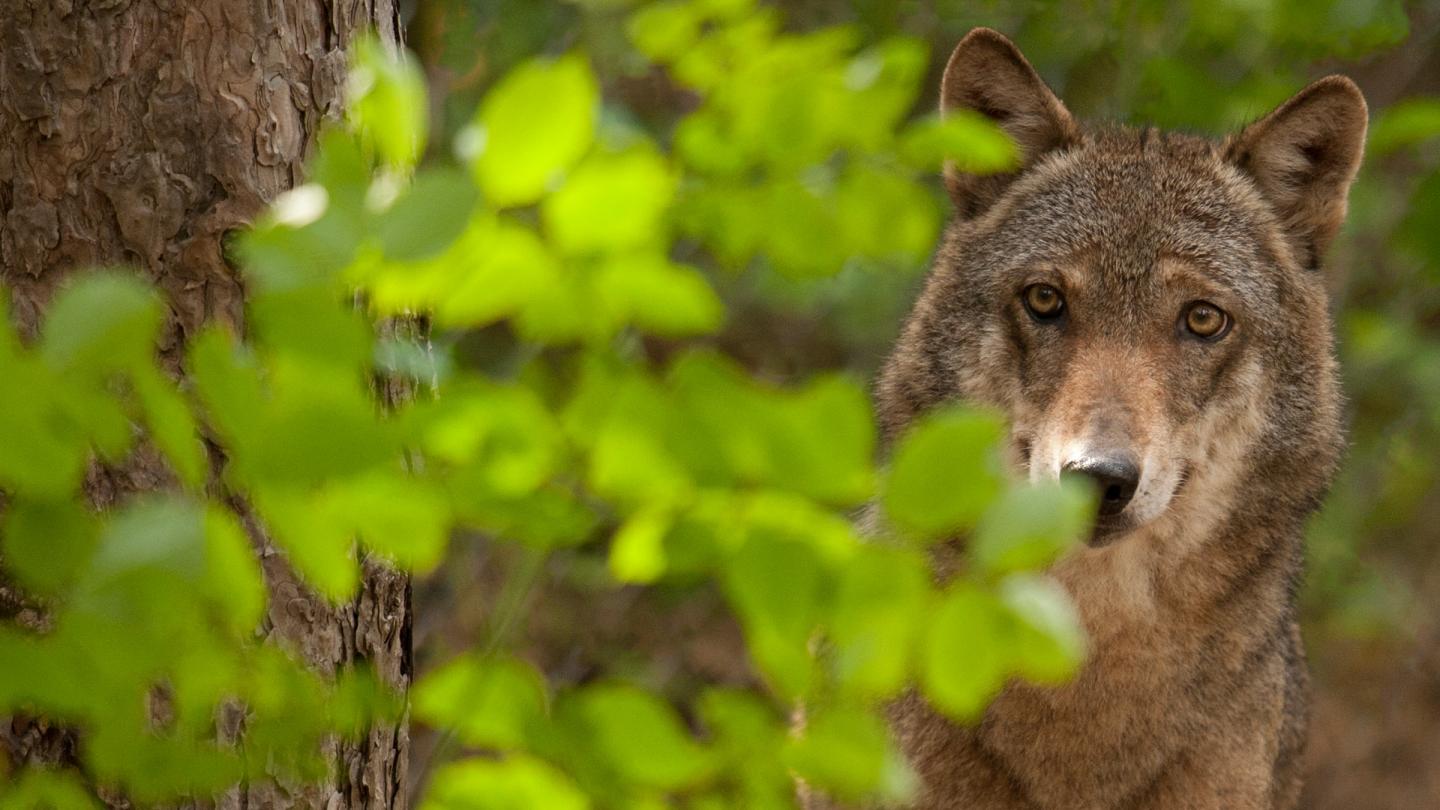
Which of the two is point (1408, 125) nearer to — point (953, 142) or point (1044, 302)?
point (1044, 302)

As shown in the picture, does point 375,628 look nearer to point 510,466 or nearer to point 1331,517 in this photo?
point 510,466

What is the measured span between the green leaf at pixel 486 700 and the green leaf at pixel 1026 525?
0.43 meters

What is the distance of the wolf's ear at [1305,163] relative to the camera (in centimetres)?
398

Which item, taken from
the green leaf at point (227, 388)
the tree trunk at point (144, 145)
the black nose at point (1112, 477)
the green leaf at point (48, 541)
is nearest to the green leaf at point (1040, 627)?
the green leaf at point (227, 388)

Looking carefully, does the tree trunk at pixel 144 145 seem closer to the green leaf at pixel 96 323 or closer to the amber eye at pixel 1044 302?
the green leaf at pixel 96 323

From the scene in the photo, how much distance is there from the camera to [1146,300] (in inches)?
142

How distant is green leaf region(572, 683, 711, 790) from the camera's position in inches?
46.7

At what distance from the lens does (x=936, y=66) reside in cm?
703

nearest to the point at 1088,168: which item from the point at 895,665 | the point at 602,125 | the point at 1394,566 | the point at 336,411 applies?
the point at 602,125

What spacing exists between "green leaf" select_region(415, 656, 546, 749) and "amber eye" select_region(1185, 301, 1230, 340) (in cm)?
277

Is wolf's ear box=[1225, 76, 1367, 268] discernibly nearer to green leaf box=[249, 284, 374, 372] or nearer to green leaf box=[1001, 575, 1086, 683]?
green leaf box=[1001, 575, 1086, 683]

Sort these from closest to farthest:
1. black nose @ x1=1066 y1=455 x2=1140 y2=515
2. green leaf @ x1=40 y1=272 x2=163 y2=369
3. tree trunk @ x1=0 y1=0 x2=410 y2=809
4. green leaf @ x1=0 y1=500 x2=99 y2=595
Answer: green leaf @ x1=40 y1=272 x2=163 y2=369 < green leaf @ x1=0 y1=500 x2=99 y2=595 < tree trunk @ x1=0 y1=0 x2=410 y2=809 < black nose @ x1=1066 y1=455 x2=1140 y2=515

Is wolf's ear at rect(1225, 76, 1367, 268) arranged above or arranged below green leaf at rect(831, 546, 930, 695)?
above

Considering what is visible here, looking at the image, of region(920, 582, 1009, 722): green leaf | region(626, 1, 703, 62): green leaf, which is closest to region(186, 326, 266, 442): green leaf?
region(920, 582, 1009, 722): green leaf
